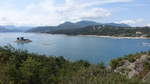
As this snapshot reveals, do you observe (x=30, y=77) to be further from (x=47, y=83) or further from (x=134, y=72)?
(x=134, y=72)

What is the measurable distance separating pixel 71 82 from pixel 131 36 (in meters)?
96.7

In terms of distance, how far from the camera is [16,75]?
3.48 metres

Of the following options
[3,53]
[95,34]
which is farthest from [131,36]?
[3,53]

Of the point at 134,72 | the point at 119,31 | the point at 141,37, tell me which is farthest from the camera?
the point at 119,31

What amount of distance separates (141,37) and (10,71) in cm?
9485

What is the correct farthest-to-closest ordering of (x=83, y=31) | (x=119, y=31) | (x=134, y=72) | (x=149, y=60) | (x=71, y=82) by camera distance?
1. (x=83, y=31)
2. (x=119, y=31)
3. (x=149, y=60)
4. (x=134, y=72)
5. (x=71, y=82)

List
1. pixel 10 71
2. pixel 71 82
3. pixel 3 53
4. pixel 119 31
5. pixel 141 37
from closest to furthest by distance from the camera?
pixel 71 82 < pixel 10 71 < pixel 3 53 < pixel 141 37 < pixel 119 31

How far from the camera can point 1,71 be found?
3.51 metres

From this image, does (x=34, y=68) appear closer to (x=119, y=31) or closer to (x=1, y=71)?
A: (x=1, y=71)

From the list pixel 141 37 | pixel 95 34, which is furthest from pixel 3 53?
pixel 95 34

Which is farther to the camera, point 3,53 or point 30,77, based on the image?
point 3,53

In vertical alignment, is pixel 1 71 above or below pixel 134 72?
above

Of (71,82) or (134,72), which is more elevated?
(71,82)

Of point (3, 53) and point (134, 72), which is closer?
point (3, 53)
